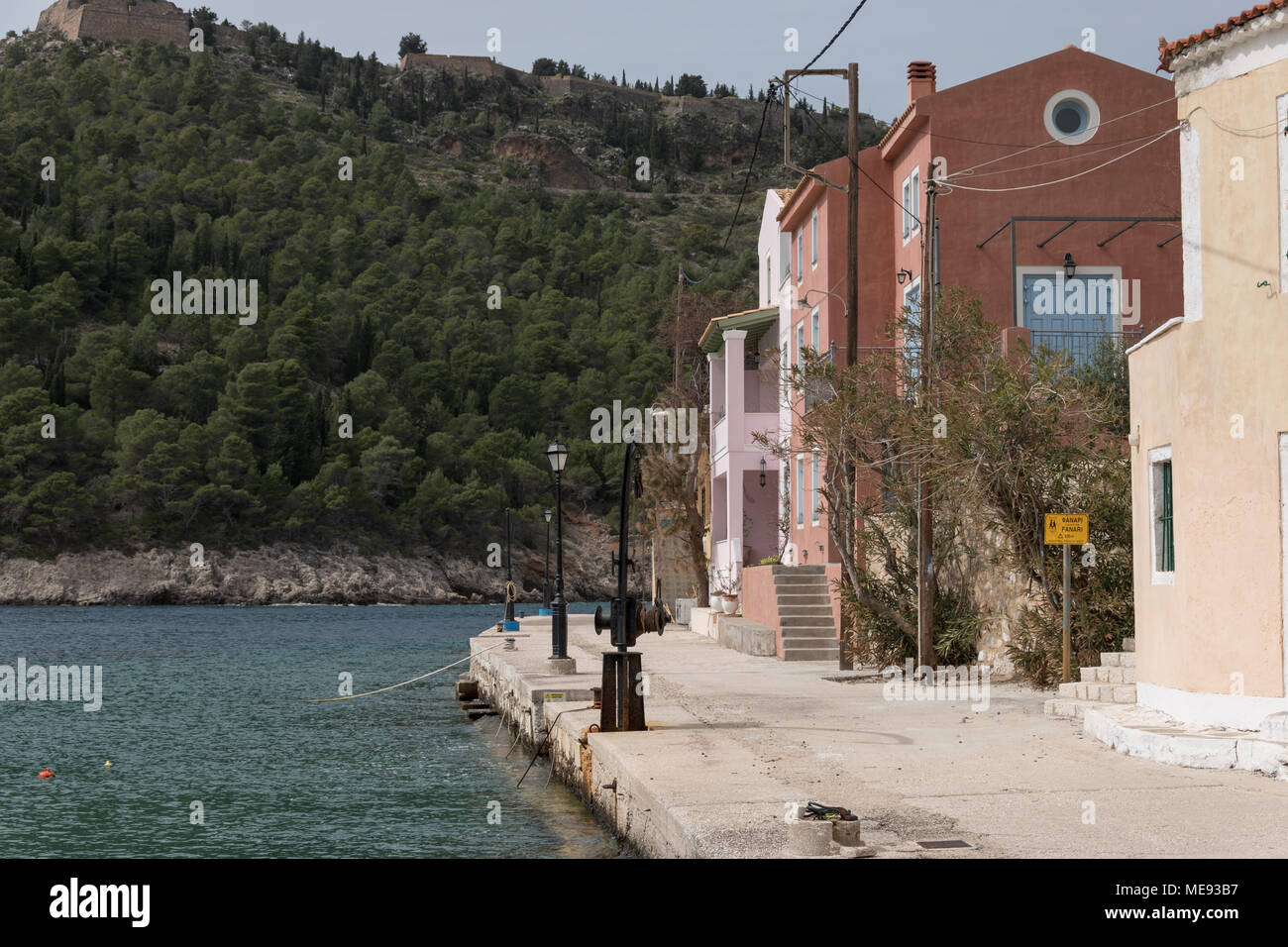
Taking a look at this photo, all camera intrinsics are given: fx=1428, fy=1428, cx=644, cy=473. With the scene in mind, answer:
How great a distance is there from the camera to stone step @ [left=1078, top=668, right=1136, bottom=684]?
1631 centimetres

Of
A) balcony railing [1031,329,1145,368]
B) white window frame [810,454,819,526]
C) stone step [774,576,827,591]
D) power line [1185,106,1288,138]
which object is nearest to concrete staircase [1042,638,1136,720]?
power line [1185,106,1288,138]

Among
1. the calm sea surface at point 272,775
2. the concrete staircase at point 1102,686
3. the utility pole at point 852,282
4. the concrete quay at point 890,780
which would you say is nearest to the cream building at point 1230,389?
the concrete quay at point 890,780

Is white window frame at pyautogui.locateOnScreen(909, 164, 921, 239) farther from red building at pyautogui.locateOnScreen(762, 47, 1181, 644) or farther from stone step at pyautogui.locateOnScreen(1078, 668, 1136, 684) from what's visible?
stone step at pyautogui.locateOnScreen(1078, 668, 1136, 684)

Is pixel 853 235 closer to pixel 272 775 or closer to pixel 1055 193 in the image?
pixel 1055 193

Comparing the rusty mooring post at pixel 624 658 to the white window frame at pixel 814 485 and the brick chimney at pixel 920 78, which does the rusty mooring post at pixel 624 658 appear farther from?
the brick chimney at pixel 920 78

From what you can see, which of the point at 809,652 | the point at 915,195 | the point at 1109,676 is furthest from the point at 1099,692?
the point at 915,195

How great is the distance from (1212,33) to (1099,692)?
7.01 meters

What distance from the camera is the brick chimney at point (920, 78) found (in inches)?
1171

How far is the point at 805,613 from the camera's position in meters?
28.3

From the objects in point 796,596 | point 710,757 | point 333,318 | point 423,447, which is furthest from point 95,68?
point 710,757

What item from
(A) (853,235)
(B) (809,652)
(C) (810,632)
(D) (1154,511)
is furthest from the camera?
(C) (810,632)
